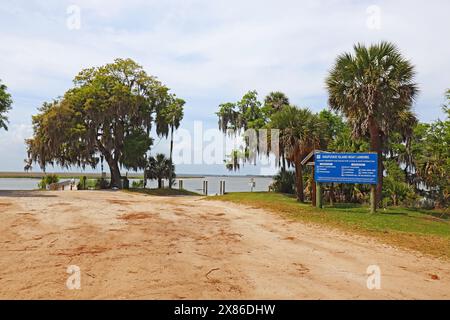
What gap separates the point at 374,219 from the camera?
1377cm

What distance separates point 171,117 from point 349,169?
22.3 m

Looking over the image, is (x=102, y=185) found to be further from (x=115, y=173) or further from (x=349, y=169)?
(x=349, y=169)

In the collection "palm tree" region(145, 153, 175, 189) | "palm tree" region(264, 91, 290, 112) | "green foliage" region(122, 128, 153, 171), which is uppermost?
"palm tree" region(264, 91, 290, 112)

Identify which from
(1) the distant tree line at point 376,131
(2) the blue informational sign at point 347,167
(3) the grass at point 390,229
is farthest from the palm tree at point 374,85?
(3) the grass at point 390,229

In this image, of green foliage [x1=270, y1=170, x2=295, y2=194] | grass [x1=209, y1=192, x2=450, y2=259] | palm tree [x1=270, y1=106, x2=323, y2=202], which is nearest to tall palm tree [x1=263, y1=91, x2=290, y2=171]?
green foliage [x1=270, y1=170, x2=295, y2=194]

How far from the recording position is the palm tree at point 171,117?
34875 millimetres

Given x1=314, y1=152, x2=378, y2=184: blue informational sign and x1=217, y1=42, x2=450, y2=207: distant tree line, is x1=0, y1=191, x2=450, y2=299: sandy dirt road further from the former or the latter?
x1=217, y1=42, x2=450, y2=207: distant tree line

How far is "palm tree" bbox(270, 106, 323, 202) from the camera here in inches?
802

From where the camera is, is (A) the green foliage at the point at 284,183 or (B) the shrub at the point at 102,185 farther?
(B) the shrub at the point at 102,185

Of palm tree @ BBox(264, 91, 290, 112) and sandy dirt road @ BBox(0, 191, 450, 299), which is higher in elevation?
palm tree @ BBox(264, 91, 290, 112)

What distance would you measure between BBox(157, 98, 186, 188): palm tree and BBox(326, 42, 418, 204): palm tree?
748 inches

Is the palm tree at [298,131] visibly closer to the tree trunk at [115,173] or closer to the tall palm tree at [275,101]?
the tall palm tree at [275,101]

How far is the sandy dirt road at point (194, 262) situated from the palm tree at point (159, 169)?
959 inches
